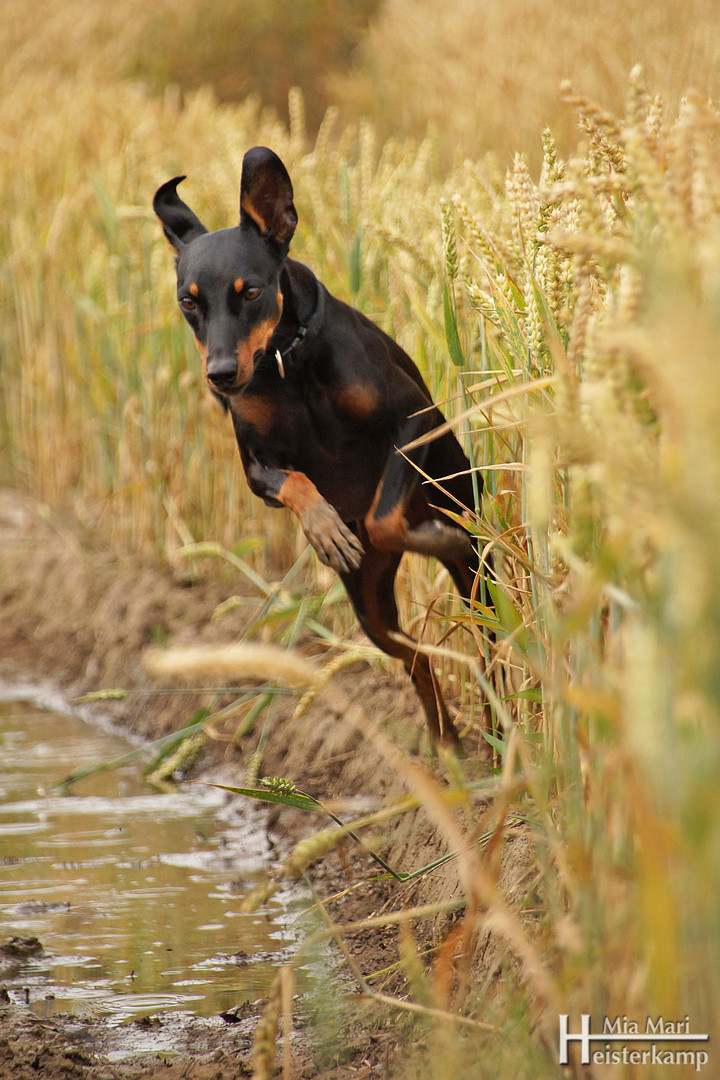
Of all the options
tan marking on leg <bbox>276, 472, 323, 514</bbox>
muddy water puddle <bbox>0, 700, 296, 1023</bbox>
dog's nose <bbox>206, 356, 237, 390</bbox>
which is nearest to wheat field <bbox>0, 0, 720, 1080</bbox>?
tan marking on leg <bbox>276, 472, 323, 514</bbox>

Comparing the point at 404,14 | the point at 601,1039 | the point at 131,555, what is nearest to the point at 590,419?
the point at 601,1039

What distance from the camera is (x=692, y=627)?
3.82ft

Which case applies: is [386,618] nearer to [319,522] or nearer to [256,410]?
[319,522]

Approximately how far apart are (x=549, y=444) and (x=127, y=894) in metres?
2.18

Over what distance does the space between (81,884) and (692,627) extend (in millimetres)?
2677

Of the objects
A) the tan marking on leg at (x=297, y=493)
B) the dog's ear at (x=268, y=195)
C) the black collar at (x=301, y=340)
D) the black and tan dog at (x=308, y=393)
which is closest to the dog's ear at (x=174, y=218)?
the black and tan dog at (x=308, y=393)

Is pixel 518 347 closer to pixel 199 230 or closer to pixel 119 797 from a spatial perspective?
pixel 199 230

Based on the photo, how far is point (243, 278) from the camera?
2818mm

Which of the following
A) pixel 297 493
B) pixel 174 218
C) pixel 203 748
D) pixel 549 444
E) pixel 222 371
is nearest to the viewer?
pixel 549 444

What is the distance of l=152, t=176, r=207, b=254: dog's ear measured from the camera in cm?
318

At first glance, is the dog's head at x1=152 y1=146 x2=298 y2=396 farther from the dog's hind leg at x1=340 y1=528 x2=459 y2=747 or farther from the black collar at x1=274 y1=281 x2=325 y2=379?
the dog's hind leg at x1=340 y1=528 x2=459 y2=747

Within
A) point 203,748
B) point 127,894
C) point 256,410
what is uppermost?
point 256,410

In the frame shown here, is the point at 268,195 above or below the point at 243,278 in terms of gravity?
above

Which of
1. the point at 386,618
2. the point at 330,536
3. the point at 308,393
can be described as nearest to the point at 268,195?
the point at 308,393
